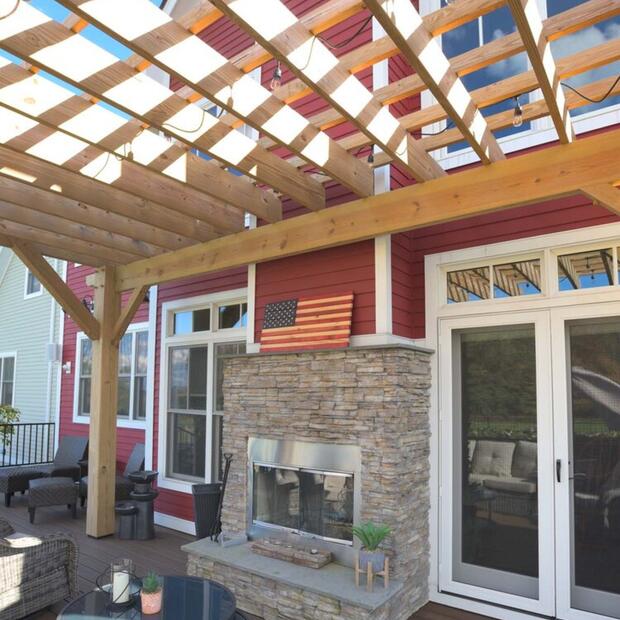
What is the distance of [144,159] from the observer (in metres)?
3.57

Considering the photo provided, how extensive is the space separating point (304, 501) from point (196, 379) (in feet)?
8.56

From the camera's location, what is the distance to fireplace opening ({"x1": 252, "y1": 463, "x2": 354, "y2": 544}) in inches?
165

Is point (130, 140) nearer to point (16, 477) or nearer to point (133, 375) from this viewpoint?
point (133, 375)

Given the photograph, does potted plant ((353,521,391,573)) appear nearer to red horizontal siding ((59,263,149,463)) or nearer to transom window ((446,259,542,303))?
transom window ((446,259,542,303))

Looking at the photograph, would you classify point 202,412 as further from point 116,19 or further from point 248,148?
point 116,19

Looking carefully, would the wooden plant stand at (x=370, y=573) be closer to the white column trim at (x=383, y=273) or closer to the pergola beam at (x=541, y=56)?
the white column trim at (x=383, y=273)

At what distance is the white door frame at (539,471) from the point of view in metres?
3.83

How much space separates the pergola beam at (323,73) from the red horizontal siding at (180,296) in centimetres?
300

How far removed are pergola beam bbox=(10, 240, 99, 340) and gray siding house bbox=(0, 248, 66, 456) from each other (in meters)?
4.13

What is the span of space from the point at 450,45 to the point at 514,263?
87.6 inches

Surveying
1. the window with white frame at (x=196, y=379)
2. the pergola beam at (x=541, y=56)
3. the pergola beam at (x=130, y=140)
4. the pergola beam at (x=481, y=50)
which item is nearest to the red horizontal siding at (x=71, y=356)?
the window with white frame at (x=196, y=379)

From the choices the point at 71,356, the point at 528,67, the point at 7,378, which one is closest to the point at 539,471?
the point at 528,67

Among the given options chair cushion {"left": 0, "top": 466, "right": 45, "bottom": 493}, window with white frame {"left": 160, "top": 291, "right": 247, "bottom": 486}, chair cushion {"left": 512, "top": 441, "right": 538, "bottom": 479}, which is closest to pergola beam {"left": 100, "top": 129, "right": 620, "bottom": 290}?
window with white frame {"left": 160, "top": 291, "right": 247, "bottom": 486}

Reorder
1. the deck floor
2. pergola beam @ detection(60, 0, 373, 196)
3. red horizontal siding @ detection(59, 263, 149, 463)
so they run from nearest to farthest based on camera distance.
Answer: pergola beam @ detection(60, 0, 373, 196) → the deck floor → red horizontal siding @ detection(59, 263, 149, 463)
